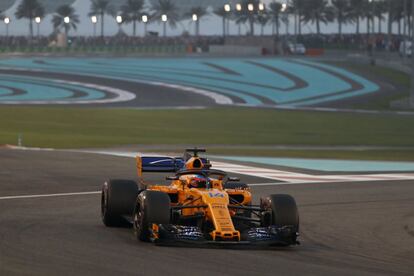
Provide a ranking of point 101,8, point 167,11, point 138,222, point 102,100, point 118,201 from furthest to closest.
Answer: point 167,11
point 101,8
point 102,100
point 118,201
point 138,222

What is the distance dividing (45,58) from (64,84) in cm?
2031

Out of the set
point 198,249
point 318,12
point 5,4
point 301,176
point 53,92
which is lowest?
point 53,92

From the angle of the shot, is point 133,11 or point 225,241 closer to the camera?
point 225,241

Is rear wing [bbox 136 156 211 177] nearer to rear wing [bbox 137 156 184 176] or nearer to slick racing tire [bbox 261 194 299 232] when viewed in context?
rear wing [bbox 137 156 184 176]

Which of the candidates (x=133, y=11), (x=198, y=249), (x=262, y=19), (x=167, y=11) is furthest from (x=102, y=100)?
(x=262, y=19)

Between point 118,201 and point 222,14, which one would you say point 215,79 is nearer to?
point 118,201

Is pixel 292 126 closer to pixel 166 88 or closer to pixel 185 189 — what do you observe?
pixel 166 88

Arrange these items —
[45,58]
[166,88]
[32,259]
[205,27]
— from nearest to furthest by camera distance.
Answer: [32,259]
[166,88]
[45,58]
[205,27]

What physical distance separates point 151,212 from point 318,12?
13945 cm

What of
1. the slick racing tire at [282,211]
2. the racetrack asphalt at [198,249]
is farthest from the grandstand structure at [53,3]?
the slick racing tire at [282,211]

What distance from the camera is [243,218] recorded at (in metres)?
15.1

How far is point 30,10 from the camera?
11919 cm

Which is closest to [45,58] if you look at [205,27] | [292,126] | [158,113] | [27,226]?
[158,113]

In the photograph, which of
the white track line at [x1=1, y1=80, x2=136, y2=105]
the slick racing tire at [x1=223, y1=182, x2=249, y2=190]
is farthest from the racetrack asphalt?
the white track line at [x1=1, y1=80, x2=136, y2=105]
